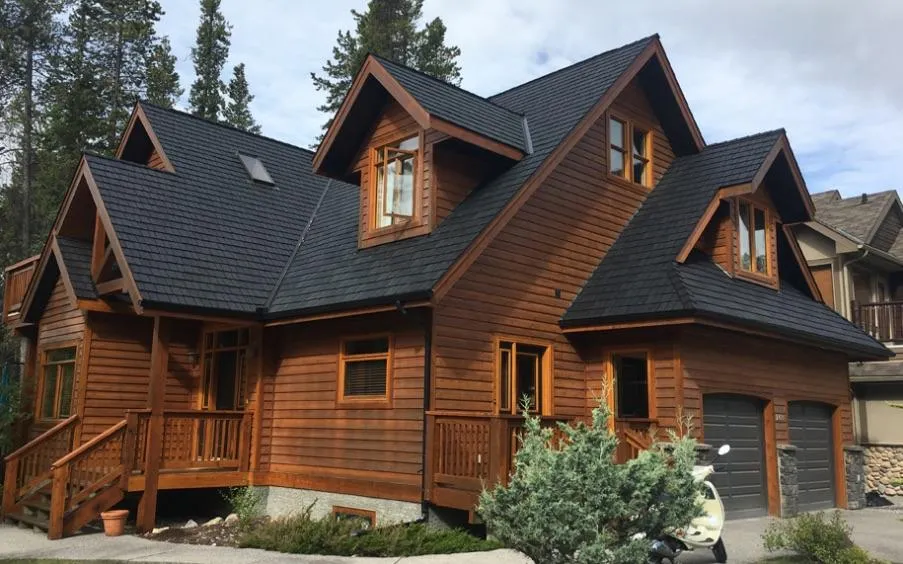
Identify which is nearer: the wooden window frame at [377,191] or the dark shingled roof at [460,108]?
the dark shingled roof at [460,108]

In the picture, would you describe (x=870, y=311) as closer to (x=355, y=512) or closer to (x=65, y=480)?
(x=355, y=512)

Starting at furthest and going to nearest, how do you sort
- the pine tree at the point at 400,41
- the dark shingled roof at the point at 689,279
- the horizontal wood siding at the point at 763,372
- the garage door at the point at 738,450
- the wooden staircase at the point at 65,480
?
the pine tree at the point at 400,41 < the garage door at the point at 738,450 < the horizontal wood siding at the point at 763,372 < the dark shingled roof at the point at 689,279 < the wooden staircase at the point at 65,480

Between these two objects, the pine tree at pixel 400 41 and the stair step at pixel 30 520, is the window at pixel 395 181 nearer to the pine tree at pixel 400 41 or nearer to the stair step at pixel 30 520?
the stair step at pixel 30 520

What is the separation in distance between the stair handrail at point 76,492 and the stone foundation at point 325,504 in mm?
2516

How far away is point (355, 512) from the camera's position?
42.3ft

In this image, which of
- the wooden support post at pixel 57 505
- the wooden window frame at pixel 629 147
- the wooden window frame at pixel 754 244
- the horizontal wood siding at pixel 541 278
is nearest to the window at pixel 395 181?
the horizontal wood siding at pixel 541 278

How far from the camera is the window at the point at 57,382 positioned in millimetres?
15966

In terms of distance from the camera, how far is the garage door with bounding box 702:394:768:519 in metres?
13.5

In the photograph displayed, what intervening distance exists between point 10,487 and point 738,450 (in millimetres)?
12542

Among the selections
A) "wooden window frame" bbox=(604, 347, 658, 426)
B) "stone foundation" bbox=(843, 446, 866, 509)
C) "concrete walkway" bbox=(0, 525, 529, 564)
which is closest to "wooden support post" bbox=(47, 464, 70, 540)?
"concrete walkway" bbox=(0, 525, 529, 564)

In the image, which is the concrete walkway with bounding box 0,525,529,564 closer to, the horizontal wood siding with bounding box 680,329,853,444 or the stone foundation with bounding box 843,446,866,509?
the horizontal wood siding with bounding box 680,329,853,444

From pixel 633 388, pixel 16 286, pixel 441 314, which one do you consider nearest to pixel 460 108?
pixel 441 314

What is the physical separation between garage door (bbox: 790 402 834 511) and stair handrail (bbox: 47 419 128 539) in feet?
39.2

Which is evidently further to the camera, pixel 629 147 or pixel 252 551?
pixel 629 147
